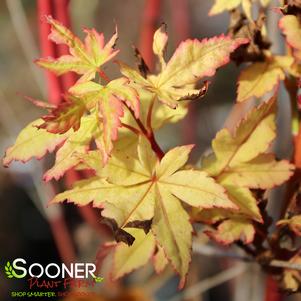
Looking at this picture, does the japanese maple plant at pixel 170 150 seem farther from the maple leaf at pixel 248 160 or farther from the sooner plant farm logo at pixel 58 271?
the sooner plant farm logo at pixel 58 271

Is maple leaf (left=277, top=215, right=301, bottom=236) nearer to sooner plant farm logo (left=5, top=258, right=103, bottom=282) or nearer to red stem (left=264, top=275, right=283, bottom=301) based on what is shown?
red stem (left=264, top=275, right=283, bottom=301)

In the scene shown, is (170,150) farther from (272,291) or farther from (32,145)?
(272,291)

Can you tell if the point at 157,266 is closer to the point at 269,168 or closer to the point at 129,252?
the point at 129,252

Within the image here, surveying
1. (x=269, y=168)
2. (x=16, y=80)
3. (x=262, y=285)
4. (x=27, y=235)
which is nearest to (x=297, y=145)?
→ (x=269, y=168)

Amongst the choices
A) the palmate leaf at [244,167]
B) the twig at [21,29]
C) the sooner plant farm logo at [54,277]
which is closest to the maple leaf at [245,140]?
the palmate leaf at [244,167]

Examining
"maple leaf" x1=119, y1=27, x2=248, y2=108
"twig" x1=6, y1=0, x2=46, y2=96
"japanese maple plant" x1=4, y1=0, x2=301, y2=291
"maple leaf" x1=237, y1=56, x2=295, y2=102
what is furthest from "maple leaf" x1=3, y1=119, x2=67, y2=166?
"twig" x1=6, y1=0, x2=46, y2=96
